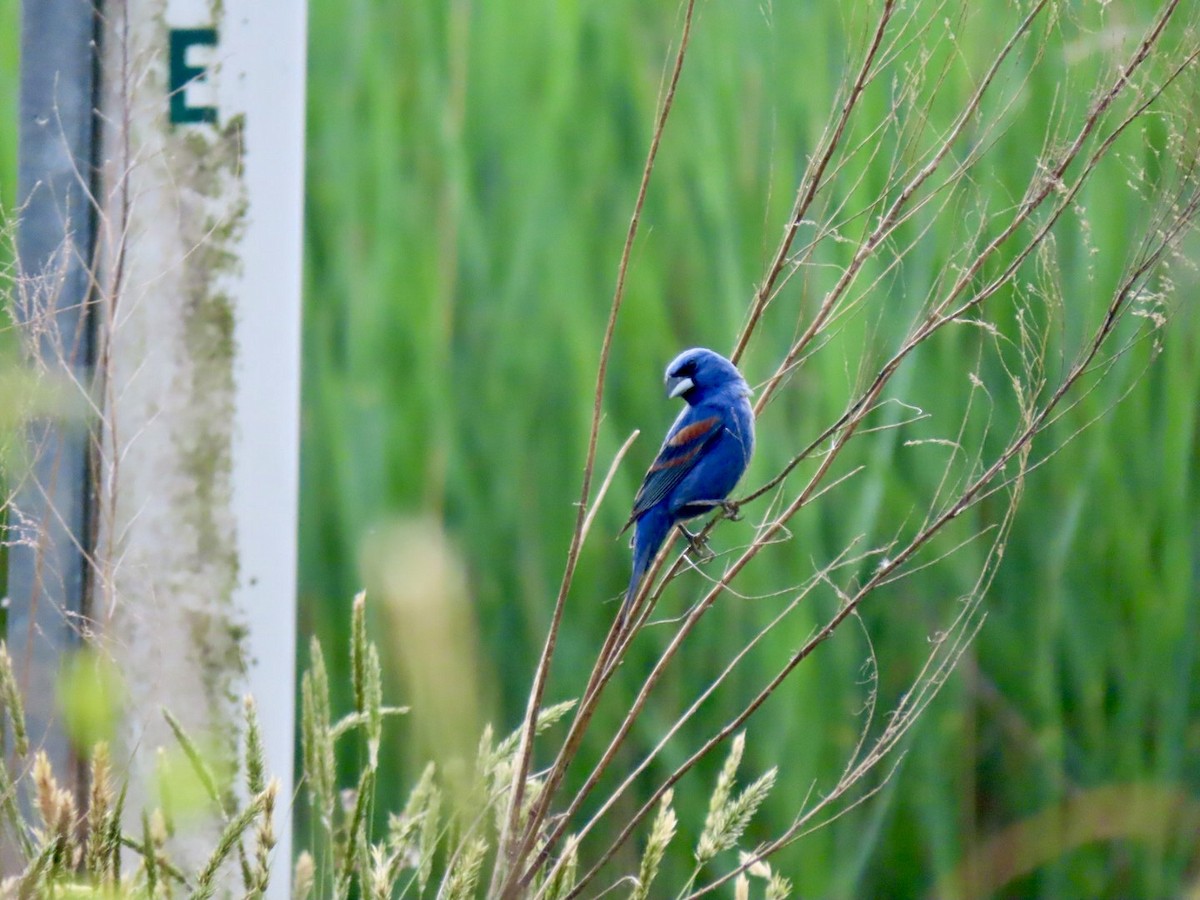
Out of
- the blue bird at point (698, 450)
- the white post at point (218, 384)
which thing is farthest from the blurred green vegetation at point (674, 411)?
the blue bird at point (698, 450)

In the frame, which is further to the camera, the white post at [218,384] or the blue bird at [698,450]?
the white post at [218,384]

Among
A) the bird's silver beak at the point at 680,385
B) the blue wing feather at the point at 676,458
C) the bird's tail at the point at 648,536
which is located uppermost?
the bird's silver beak at the point at 680,385

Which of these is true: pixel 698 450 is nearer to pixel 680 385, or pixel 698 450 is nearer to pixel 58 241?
pixel 680 385

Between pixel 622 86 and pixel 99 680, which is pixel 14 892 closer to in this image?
pixel 99 680

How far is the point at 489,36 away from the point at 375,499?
916mm

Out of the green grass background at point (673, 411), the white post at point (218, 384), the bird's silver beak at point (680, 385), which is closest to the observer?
the bird's silver beak at point (680, 385)

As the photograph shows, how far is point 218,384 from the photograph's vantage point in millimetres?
2045

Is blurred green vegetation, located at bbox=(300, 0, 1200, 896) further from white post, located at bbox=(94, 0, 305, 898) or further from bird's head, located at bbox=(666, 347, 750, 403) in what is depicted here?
bird's head, located at bbox=(666, 347, 750, 403)

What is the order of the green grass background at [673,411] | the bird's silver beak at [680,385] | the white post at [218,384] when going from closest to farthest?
the bird's silver beak at [680,385] → the white post at [218,384] → the green grass background at [673,411]

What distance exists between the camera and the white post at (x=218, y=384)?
6.59ft

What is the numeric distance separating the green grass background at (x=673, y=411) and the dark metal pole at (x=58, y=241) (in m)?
0.44

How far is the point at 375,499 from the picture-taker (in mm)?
2268

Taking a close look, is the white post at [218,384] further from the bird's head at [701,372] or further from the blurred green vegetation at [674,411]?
the bird's head at [701,372]

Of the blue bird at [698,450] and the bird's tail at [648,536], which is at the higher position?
the blue bird at [698,450]
